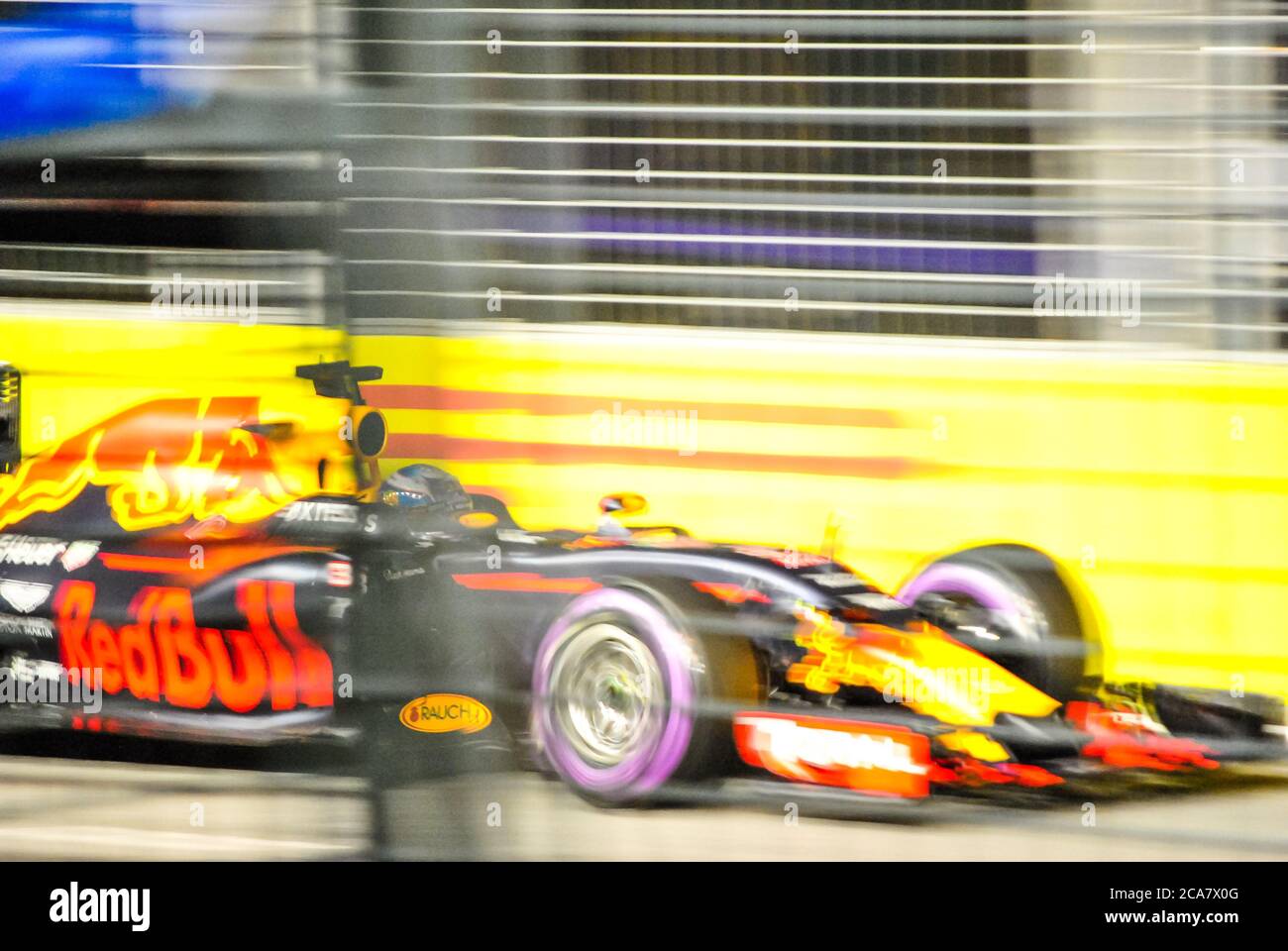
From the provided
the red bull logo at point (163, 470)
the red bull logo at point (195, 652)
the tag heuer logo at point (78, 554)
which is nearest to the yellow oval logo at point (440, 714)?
the red bull logo at point (195, 652)

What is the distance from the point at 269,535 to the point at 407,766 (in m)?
0.58

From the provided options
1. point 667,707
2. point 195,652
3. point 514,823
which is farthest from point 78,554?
point 667,707

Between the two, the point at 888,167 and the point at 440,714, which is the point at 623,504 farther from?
the point at 888,167

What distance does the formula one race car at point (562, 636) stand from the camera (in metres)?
3.33

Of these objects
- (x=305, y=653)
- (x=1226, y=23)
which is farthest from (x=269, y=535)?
(x=1226, y=23)

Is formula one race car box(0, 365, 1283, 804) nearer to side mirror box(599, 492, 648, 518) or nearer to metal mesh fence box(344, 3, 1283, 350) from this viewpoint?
side mirror box(599, 492, 648, 518)

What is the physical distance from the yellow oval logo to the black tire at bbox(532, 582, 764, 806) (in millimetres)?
346

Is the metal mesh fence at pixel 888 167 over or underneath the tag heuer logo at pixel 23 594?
over

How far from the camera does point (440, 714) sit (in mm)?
3094

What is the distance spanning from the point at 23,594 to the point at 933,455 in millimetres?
1874

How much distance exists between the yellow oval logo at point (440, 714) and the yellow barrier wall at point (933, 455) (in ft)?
Result: 1.49

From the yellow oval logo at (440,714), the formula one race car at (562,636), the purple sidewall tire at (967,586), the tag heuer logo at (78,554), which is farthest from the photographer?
the tag heuer logo at (78,554)

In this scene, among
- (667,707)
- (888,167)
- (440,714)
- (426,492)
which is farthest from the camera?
(888,167)

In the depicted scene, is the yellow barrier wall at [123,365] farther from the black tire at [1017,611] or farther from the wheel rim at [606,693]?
the black tire at [1017,611]
